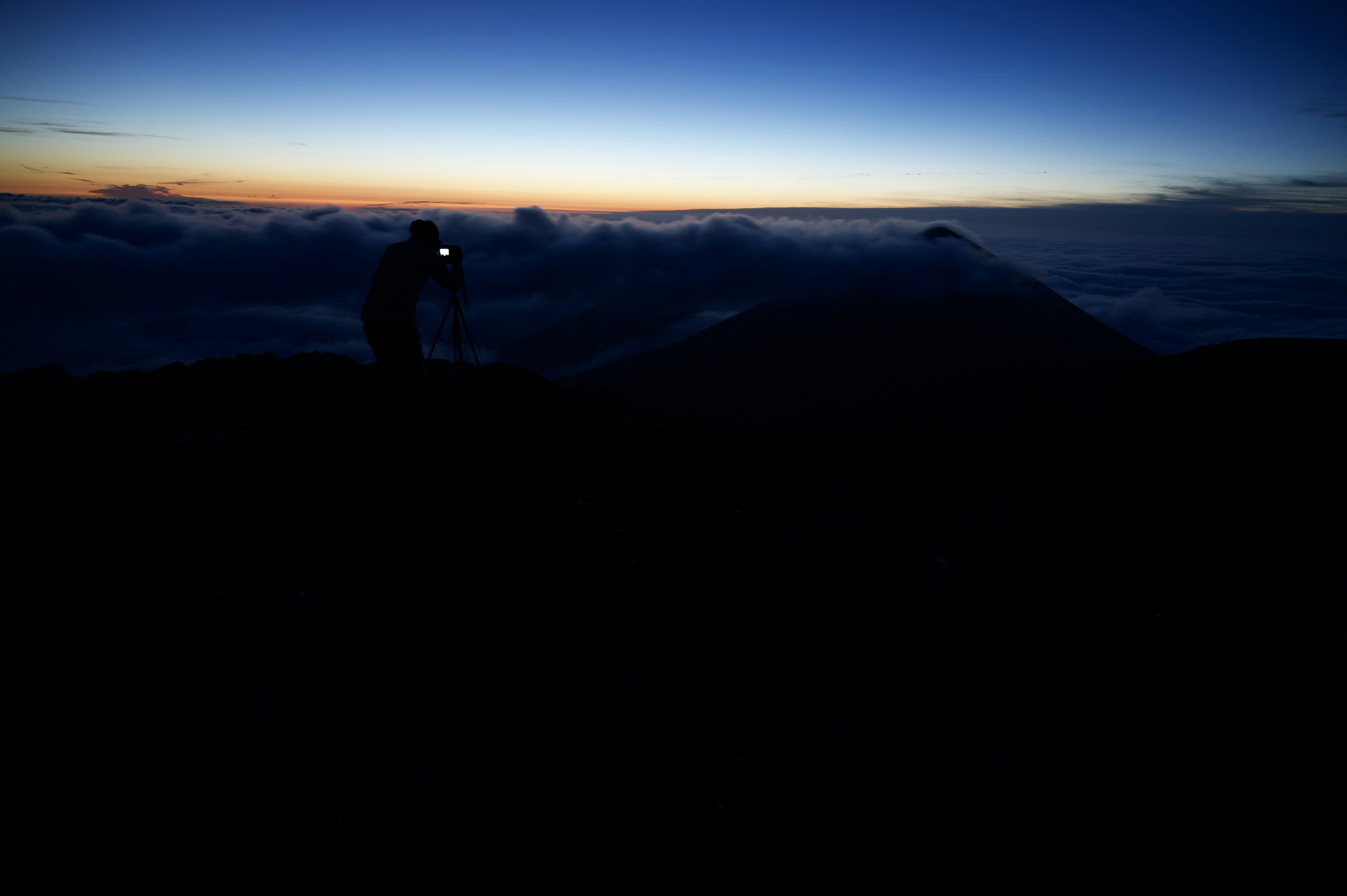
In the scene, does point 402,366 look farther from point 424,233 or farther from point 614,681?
point 614,681

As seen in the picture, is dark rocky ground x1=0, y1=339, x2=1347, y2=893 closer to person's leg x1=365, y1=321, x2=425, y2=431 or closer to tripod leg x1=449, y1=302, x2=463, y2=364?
person's leg x1=365, y1=321, x2=425, y2=431

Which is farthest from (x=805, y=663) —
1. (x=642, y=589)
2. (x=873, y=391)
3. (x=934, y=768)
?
(x=873, y=391)

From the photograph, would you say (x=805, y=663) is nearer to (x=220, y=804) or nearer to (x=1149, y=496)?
(x=220, y=804)

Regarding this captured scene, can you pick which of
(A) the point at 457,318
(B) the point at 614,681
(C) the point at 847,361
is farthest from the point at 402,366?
(C) the point at 847,361

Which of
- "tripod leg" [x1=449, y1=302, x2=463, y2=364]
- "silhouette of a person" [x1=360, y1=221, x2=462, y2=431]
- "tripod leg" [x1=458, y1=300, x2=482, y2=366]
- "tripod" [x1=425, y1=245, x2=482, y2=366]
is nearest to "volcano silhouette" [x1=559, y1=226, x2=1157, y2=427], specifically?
"tripod leg" [x1=449, y1=302, x2=463, y2=364]

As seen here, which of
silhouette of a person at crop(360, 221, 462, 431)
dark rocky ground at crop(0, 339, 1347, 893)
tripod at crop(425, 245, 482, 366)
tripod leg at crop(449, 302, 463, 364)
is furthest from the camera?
tripod leg at crop(449, 302, 463, 364)

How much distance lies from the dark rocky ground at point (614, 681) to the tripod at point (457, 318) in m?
1.62

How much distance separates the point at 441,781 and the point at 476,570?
2408 mm

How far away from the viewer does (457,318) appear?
9.91 m

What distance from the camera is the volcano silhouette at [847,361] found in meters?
137

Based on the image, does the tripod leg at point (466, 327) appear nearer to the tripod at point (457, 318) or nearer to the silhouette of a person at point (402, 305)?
the tripod at point (457, 318)

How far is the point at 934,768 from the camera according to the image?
4223 millimetres

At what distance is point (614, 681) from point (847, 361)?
167201mm

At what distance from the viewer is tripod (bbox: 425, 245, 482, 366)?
8.80 metres
